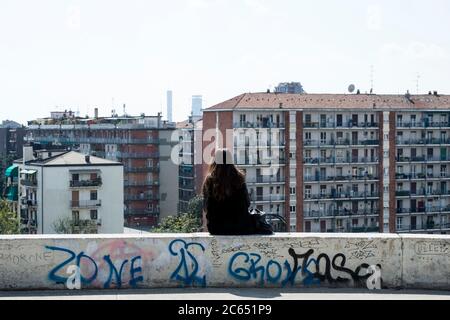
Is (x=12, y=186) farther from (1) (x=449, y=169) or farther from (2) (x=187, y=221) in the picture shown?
(1) (x=449, y=169)

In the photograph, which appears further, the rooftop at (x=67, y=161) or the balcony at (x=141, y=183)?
the balcony at (x=141, y=183)

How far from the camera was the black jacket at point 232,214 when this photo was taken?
27.8 ft

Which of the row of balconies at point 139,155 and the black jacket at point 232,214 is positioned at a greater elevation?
the row of balconies at point 139,155

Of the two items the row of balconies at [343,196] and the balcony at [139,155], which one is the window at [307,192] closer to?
the row of balconies at [343,196]

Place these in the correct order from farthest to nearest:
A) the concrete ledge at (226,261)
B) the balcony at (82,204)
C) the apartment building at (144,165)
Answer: the apartment building at (144,165), the balcony at (82,204), the concrete ledge at (226,261)

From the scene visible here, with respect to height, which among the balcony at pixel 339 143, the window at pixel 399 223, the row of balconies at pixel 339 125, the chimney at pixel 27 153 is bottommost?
the window at pixel 399 223

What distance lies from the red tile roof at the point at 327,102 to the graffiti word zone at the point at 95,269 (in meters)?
65.2

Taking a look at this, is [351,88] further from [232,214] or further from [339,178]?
[232,214]

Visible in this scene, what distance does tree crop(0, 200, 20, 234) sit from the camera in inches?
2384

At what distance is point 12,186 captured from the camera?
74.2 meters

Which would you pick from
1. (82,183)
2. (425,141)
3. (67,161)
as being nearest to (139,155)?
(67,161)

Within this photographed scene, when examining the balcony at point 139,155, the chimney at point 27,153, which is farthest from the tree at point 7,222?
the balcony at point 139,155

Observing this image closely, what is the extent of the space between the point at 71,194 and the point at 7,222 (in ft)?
20.9

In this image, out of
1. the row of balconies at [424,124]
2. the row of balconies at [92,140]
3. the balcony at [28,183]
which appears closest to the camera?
the balcony at [28,183]
